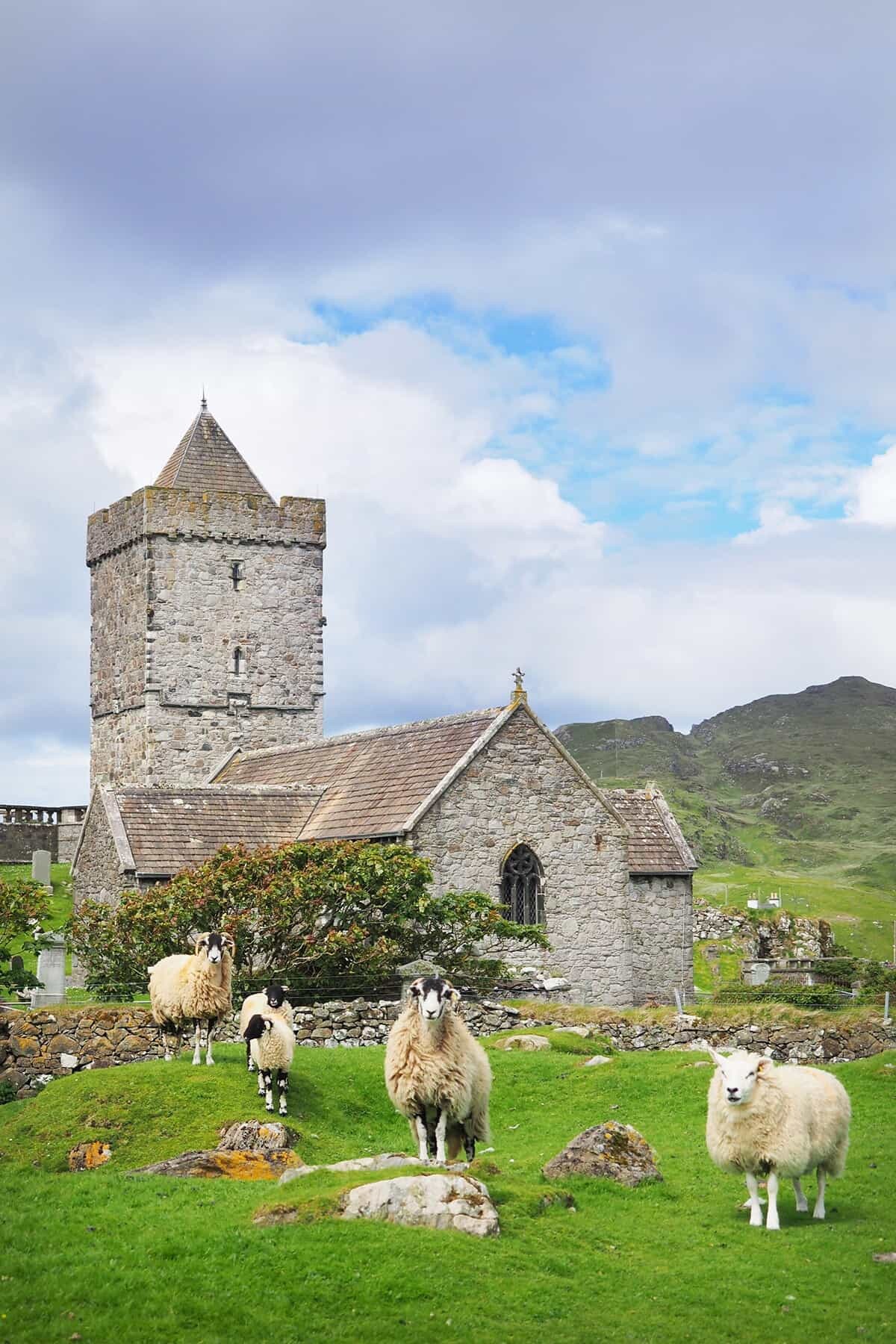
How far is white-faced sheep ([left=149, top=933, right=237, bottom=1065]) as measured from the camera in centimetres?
2589

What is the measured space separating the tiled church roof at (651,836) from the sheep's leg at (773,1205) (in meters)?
24.5

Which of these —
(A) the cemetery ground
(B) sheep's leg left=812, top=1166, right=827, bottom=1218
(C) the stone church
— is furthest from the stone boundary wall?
(B) sheep's leg left=812, top=1166, right=827, bottom=1218

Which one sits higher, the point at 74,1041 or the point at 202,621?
the point at 202,621

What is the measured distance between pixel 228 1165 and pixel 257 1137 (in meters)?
1.61

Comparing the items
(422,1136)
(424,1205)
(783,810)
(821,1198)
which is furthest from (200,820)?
(783,810)

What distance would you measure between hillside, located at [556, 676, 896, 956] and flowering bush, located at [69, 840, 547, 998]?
40.0 metres

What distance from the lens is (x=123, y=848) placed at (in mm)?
38781

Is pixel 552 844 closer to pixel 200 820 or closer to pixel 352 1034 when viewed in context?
pixel 200 820

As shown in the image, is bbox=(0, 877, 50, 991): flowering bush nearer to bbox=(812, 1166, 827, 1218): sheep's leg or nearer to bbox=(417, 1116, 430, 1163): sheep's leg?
bbox=(417, 1116, 430, 1163): sheep's leg

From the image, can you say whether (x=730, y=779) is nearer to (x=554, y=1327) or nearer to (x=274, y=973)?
(x=274, y=973)

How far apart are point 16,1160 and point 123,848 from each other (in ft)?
53.7

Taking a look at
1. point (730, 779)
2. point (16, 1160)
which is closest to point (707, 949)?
point (16, 1160)

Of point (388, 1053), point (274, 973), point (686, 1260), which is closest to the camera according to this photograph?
point (686, 1260)

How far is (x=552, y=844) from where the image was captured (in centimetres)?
3941
